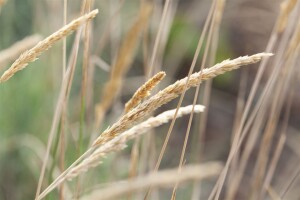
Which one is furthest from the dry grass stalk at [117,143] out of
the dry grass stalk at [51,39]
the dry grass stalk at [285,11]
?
the dry grass stalk at [285,11]

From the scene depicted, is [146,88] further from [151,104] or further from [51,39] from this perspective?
[51,39]

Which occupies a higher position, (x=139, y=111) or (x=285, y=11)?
(x=285, y=11)

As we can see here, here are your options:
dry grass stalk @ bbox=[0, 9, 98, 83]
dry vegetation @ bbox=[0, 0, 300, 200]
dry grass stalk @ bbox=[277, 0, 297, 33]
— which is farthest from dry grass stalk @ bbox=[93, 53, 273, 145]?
dry grass stalk @ bbox=[277, 0, 297, 33]

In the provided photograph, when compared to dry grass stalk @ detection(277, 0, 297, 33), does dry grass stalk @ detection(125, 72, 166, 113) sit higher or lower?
lower

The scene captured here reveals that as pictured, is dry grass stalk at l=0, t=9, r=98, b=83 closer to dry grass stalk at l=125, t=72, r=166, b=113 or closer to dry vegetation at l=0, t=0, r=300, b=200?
dry vegetation at l=0, t=0, r=300, b=200

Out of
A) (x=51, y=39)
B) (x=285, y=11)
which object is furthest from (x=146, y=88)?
(x=285, y=11)

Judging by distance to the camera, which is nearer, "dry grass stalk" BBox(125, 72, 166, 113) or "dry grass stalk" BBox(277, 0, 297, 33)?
"dry grass stalk" BBox(125, 72, 166, 113)

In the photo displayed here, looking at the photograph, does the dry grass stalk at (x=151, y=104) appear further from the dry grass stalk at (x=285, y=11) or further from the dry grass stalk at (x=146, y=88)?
the dry grass stalk at (x=285, y=11)

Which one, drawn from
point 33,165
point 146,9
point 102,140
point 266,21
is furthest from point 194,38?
point 102,140
